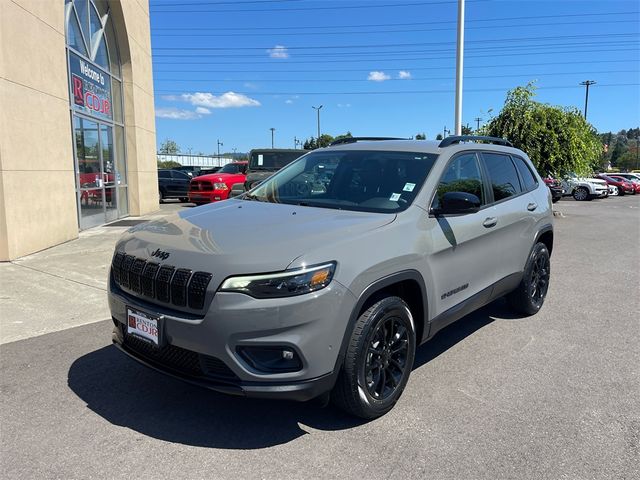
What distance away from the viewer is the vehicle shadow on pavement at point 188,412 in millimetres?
3094

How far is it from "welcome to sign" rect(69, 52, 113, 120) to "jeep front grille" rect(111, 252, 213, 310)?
949cm

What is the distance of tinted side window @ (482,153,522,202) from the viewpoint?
477cm

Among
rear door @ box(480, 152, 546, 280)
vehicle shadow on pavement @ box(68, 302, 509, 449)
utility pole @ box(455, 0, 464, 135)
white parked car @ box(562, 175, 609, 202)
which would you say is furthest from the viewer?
white parked car @ box(562, 175, 609, 202)

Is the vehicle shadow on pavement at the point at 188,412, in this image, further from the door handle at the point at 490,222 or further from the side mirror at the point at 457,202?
the door handle at the point at 490,222

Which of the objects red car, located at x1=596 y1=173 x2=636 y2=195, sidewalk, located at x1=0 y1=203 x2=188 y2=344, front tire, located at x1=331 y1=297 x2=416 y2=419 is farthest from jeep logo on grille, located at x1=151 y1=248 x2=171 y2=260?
red car, located at x1=596 y1=173 x2=636 y2=195

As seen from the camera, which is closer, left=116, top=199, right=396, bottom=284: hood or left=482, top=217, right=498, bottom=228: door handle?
left=116, top=199, right=396, bottom=284: hood

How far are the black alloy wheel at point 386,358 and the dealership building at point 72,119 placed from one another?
6.90 metres

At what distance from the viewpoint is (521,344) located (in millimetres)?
4719

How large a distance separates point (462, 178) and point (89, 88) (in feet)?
36.0

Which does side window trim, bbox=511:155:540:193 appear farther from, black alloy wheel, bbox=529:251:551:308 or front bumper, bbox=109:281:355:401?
front bumper, bbox=109:281:355:401

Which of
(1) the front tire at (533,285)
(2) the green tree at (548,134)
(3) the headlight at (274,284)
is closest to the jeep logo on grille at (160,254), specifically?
(3) the headlight at (274,284)

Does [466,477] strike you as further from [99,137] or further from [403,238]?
[99,137]

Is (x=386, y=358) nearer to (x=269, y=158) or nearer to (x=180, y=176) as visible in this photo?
(x=269, y=158)

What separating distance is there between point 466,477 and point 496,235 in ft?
7.79
